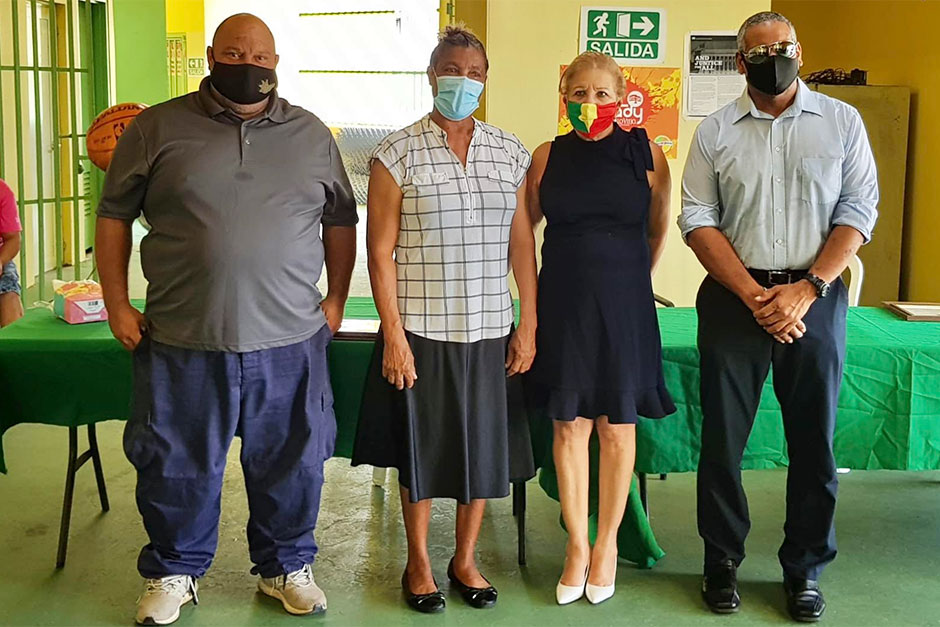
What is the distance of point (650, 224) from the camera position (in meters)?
2.88

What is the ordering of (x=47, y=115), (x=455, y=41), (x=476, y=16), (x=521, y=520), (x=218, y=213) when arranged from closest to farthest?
(x=218, y=213) → (x=455, y=41) → (x=521, y=520) → (x=476, y=16) → (x=47, y=115)

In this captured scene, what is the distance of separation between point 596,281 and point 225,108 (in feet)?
3.40

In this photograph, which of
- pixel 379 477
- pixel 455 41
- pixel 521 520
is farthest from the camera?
pixel 379 477

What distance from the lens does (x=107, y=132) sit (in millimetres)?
3172

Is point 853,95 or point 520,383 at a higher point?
point 853,95

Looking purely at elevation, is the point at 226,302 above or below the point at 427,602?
above

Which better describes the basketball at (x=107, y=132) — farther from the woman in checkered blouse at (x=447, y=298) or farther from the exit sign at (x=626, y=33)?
the exit sign at (x=626, y=33)

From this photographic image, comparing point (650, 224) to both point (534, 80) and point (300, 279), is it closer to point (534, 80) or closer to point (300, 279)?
point (300, 279)

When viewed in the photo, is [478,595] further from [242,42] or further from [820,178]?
[242,42]

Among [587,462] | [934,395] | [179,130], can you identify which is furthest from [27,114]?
[934,395]

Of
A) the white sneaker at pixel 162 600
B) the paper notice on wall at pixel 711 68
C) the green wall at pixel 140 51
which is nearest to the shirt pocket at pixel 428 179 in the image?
the white sneaker at pixel 162 600

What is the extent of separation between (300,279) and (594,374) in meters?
0.81

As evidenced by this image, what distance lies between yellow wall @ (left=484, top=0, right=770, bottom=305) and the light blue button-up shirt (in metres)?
2.49

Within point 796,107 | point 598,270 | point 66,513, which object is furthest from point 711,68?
point 66,513
